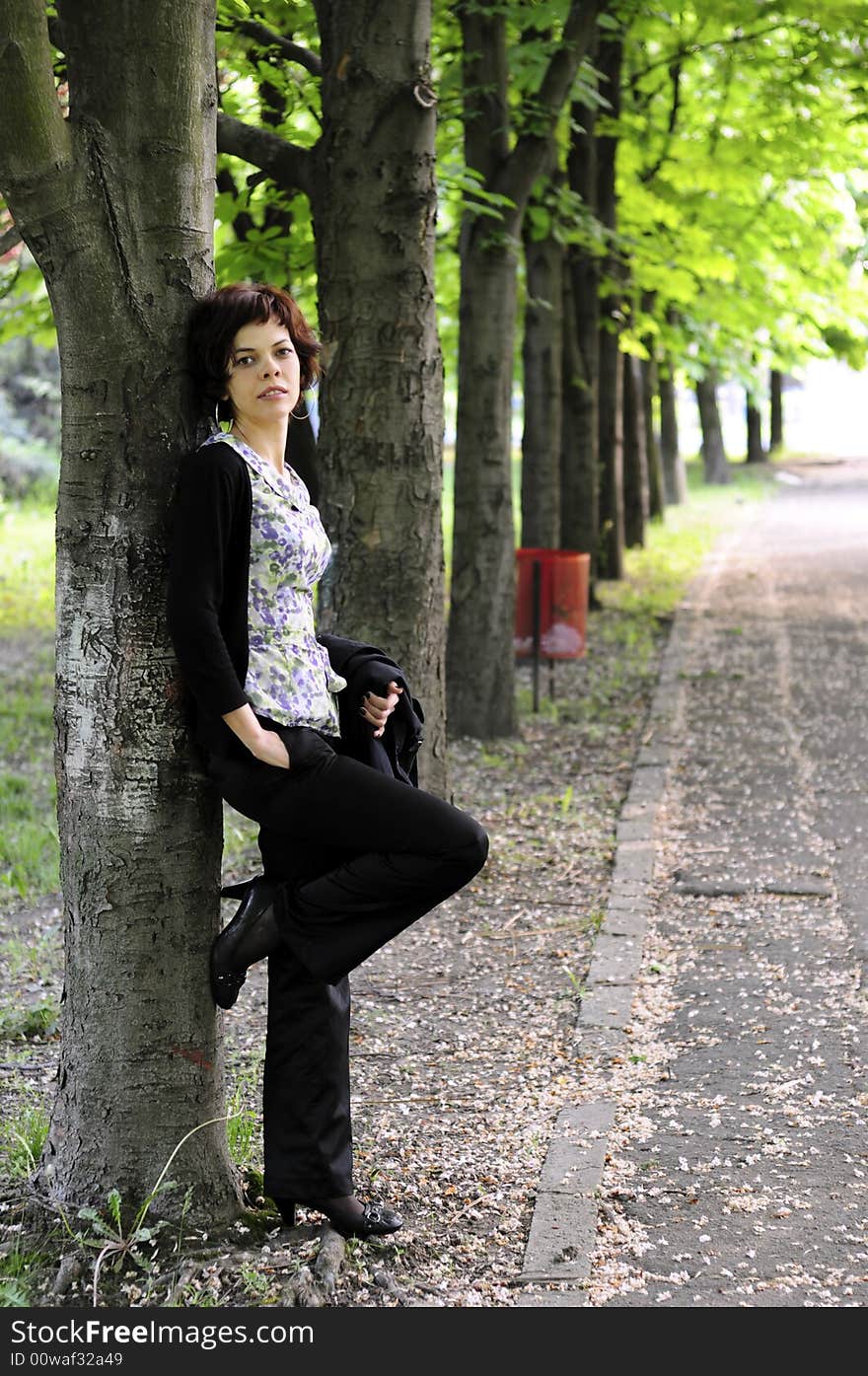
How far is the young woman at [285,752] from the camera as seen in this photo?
3.52 m

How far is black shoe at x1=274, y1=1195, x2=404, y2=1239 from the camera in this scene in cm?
386

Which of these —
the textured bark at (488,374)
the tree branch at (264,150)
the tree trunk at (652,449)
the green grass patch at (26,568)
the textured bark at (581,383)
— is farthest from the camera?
the tree trunk at (652,449)

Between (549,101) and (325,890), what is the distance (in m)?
7.21

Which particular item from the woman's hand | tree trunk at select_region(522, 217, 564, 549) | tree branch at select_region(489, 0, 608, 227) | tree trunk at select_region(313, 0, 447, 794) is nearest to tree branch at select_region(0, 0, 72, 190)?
the woman's hand

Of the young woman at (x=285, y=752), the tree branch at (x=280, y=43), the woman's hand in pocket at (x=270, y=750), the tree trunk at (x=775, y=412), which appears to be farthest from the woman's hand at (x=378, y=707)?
the tree trunk at (x=775, y=412)

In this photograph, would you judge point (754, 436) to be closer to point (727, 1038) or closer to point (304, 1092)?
point (727, 1038)

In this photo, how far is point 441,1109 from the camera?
489 cm

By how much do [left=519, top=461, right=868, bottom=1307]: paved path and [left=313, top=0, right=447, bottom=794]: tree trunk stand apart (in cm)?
166

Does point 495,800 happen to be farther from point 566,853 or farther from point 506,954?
point 506,954

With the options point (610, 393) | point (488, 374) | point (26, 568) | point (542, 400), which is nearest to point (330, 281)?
point (488, 374)

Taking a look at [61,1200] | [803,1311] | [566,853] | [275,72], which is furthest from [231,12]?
[803,1311]

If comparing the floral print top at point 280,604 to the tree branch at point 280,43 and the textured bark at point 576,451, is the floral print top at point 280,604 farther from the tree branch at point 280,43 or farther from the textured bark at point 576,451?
the textured bark at point 576,451

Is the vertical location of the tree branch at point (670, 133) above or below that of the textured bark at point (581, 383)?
above

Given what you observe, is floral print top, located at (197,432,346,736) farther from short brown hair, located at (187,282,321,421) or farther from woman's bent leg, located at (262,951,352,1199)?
woman's bent leg, located at (262,951,352,1199)
